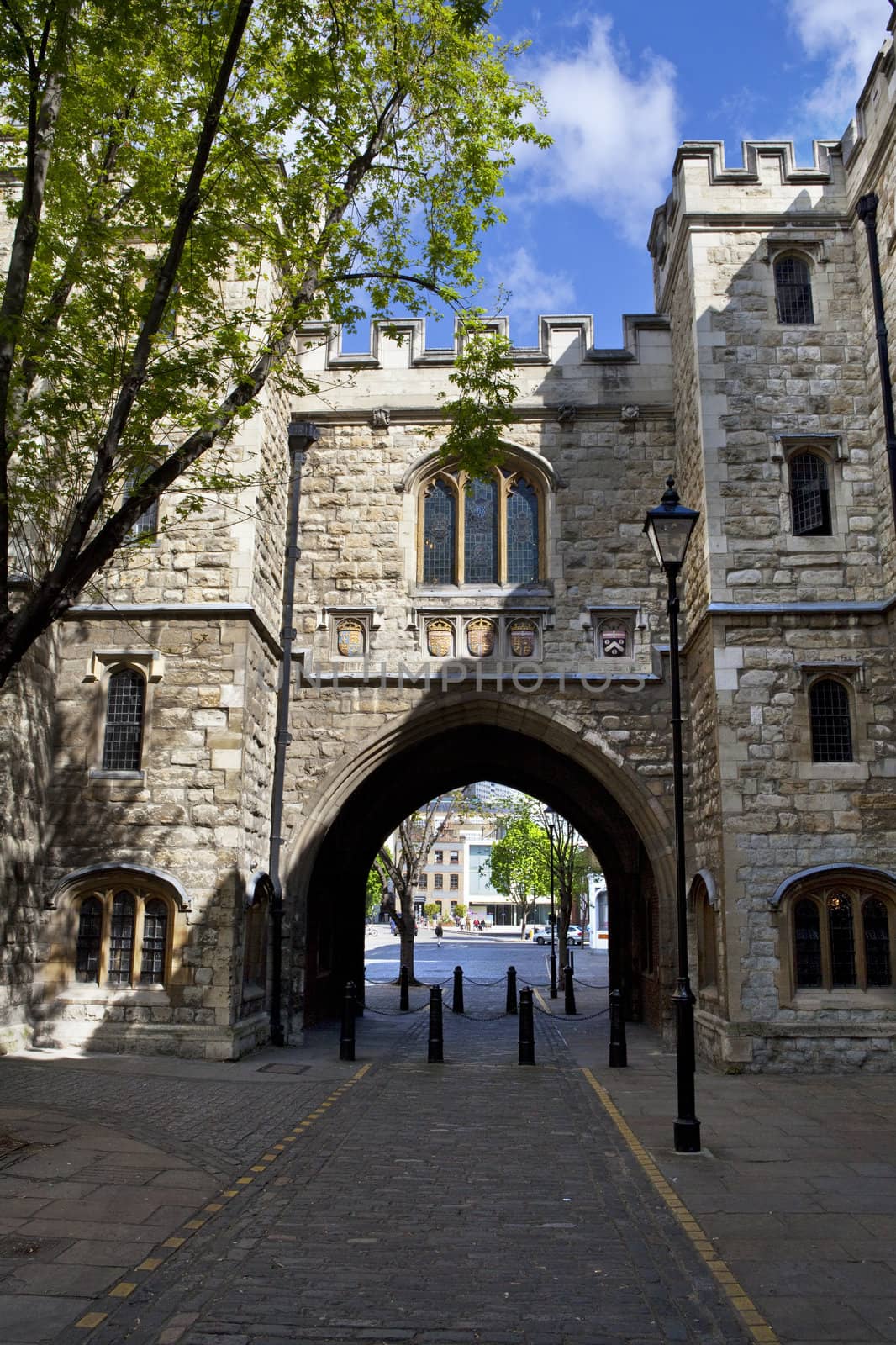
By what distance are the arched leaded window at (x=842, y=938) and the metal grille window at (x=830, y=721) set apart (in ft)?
4.71

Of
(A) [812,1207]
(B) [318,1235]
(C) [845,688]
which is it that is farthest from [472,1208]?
(C) [845,688]

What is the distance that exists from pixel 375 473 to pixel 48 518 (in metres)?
4.72

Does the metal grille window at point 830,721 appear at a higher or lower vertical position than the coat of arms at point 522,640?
lower

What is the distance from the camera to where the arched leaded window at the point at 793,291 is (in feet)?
43.7

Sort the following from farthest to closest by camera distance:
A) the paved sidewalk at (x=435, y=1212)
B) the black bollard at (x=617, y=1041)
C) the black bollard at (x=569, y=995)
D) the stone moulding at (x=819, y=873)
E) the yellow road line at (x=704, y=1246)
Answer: the black bollard at (x=569, y=995) → the black bollard at (x=617, y=1041) → the stone moulding at (x=819, y=873) → the paved sidewalk at (x=435, y=1212) → the yellow road line at (x=704, y=1246)

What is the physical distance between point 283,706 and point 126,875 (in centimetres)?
304

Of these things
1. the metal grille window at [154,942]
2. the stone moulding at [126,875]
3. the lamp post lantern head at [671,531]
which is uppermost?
the lamp post lantern head at [671,531]

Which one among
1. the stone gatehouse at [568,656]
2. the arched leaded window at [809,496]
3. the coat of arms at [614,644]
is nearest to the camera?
the stone gatehouse at [568,656]

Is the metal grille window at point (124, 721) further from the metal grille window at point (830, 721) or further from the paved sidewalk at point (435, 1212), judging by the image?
the metal grille window at point (830, 721)

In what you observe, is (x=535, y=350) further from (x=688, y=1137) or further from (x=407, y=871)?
(x=407, y=871)

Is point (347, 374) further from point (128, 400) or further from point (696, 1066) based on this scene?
point (696, 1066)

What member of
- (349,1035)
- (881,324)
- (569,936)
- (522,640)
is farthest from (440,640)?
(569,936)

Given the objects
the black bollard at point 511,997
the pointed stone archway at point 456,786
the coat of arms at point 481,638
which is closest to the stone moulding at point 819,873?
the pointed stone archway at point 456,786

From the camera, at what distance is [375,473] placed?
14.8 m
